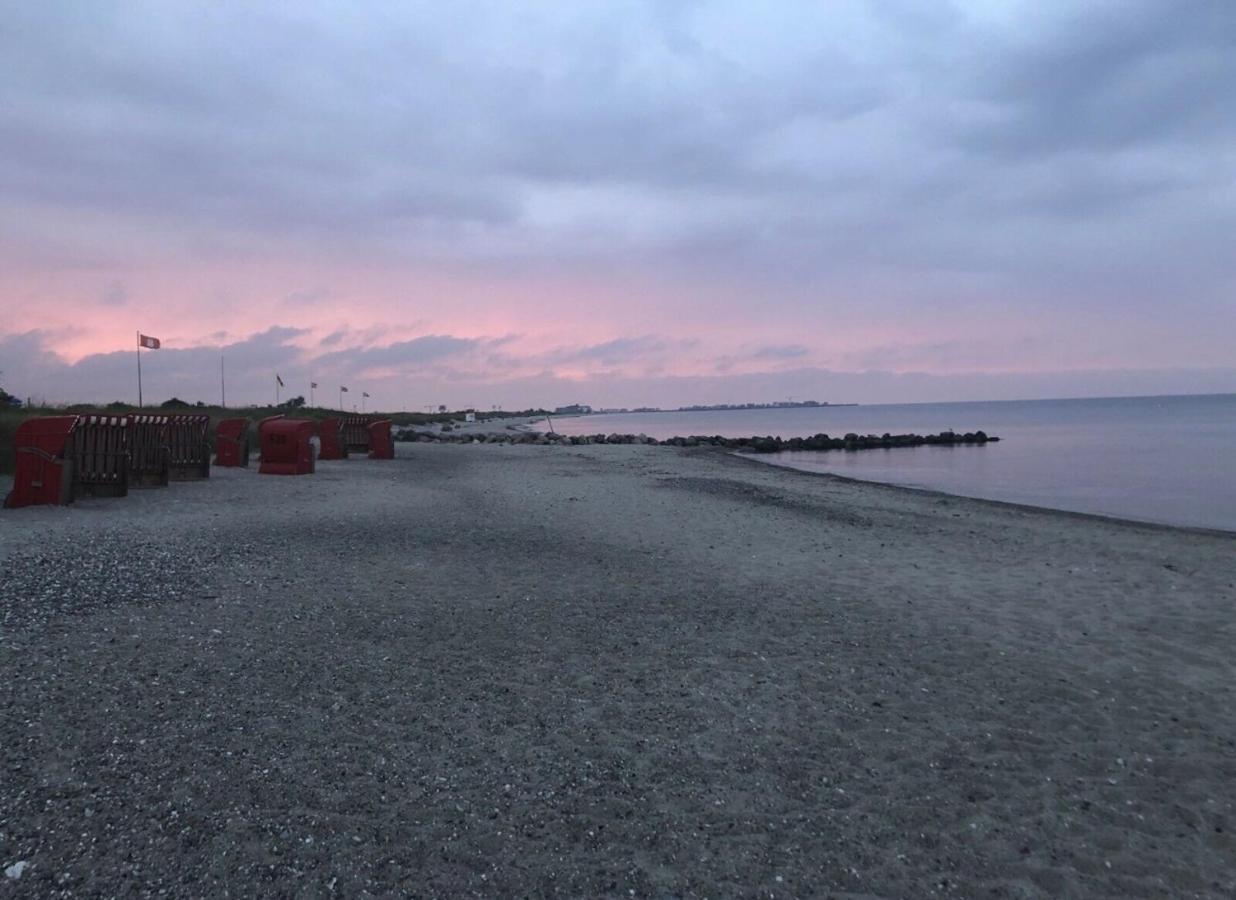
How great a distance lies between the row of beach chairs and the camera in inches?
496

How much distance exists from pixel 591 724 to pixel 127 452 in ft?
41.8

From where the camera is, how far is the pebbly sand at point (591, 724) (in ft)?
11.8

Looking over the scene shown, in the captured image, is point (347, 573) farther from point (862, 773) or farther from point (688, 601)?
point (862, 773)

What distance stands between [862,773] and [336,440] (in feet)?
82.1

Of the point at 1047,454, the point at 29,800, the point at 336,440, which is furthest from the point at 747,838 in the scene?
the point at 1047,454

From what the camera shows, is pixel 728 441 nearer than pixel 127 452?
No

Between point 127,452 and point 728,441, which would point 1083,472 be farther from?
point 127,452

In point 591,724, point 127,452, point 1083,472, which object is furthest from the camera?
point 1083,472

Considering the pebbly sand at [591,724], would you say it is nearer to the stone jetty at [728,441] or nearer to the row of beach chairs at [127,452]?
the row of beach chairs at [127,452]

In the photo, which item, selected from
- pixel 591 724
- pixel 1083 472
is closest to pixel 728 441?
pixel 1083 472

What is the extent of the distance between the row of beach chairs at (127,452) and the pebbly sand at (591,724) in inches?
146

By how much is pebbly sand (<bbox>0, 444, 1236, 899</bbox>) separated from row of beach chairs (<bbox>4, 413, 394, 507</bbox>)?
3.71 m

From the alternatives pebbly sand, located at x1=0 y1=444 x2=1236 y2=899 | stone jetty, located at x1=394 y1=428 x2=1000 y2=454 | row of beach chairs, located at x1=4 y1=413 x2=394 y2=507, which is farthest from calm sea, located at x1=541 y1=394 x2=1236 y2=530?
row of beach chairs, located at x1=4 y1=413 x2=394 y2=507

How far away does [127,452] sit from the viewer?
46.4 ft
